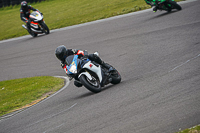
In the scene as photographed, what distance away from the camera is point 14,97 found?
11.5 metres

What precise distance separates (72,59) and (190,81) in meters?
3.12

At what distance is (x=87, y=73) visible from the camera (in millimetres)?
8477

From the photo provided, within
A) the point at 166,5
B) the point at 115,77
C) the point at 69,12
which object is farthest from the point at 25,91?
the point at 69,12

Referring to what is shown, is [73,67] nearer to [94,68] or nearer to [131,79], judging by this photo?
[94,68]

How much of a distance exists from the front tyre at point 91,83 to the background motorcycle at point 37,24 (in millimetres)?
13674

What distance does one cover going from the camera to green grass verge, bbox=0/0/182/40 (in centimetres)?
2320

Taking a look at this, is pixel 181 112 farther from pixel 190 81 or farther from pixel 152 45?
pixel 152 45

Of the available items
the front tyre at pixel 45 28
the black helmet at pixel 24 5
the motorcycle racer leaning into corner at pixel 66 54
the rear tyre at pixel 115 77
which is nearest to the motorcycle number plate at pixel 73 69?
the motorcycle racer leaning into corner at pixel 66 54

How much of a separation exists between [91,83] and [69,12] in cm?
2212

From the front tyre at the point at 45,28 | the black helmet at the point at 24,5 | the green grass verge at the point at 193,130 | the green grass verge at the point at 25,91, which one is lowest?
the green grass verge at the point at 25,91

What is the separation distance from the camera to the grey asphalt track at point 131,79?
19.0 feet

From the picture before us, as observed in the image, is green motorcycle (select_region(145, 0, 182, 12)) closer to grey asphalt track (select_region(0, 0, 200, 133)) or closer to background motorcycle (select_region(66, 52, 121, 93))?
grey asphalt track (select_region(0, 0, 200, 133))

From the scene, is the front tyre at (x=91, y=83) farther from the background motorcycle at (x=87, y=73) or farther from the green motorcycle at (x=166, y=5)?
the green motorcycle at (x=166, y=5)

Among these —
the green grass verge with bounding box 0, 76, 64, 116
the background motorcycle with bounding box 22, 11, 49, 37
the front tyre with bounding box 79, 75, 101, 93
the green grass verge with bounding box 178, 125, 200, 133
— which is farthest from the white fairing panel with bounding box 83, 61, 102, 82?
the background motorcycle with bounding box 22, 11, 49, 37
